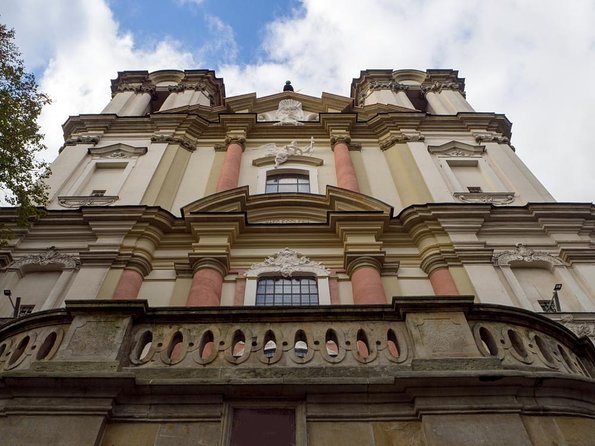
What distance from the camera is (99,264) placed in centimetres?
1413

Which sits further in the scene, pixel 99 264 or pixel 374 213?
pixel 374 213

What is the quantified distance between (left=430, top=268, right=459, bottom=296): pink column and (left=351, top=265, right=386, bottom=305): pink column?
1.42 m

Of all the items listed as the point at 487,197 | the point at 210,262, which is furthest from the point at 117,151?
the point at 487,197

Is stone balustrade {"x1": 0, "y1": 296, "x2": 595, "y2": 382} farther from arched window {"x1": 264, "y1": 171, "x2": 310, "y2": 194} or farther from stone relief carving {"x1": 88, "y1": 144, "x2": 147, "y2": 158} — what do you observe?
stone relief carving {"x1": 88, "y1": 144, "x2": 147, "y2": 158}

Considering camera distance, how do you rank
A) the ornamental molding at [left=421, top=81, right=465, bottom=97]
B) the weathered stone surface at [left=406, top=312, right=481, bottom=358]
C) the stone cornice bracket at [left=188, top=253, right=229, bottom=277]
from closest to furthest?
the weathered stone surface at [left=406, top=312, right=481, bottom=358]
the stone cornice bracket at [left=188, top=253, right=229, bottom=277]
the ornamental molding at [left=421, top=81, right=465, bottom=97]

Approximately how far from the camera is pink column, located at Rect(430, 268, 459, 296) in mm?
13375

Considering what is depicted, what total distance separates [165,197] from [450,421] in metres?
12.9

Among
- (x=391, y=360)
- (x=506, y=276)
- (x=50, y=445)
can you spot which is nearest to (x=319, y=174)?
(x=506, y=276)

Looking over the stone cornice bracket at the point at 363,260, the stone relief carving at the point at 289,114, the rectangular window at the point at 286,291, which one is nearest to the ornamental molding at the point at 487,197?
the stone cornice bracket at the point at 363,260

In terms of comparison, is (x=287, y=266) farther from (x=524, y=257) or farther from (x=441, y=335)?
(x=441, y=335)

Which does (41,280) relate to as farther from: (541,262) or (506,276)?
(541,262)

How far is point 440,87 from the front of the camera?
26.4 m

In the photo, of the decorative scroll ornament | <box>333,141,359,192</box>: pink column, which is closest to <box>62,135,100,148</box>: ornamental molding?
the decorative scroll ornament

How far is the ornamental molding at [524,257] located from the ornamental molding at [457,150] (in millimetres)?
6009
